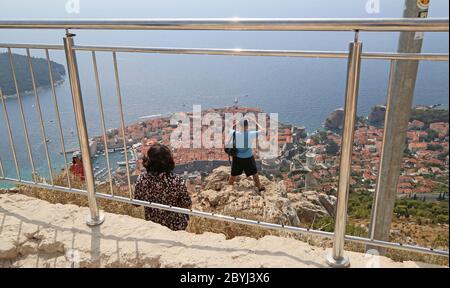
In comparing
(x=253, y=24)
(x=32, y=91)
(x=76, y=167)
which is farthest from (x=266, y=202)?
(x=253, y=24)

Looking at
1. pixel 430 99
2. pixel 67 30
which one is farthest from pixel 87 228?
pixel 430 99

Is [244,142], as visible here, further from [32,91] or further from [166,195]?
[32,91]

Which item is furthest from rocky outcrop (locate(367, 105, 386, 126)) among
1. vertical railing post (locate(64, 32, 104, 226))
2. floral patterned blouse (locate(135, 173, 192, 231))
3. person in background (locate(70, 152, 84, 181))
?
person in background (locate(70, 152, 84, 181))

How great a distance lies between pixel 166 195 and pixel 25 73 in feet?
4.84

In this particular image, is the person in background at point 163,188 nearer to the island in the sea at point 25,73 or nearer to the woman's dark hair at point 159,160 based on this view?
the woman's dark hair at point 159,160

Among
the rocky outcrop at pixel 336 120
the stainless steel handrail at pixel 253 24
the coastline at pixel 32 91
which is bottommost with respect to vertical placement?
the rocky outcrop at pixel 336 120

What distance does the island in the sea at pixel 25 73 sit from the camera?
2785 millimetres

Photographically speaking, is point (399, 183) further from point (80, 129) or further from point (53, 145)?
point (53, 145)

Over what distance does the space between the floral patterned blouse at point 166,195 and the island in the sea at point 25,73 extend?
108cm

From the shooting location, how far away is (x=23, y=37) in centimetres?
270

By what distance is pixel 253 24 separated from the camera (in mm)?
1900

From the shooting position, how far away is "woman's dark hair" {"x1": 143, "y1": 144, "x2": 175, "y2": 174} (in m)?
3.17

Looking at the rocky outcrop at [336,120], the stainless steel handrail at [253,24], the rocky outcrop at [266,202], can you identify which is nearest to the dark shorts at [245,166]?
the rocky outcrop at [266,202]
